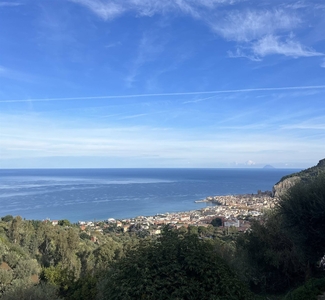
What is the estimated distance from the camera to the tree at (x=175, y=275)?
14.5 ft

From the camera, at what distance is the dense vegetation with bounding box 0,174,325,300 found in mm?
4590

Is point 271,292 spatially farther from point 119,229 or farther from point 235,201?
point 235,201

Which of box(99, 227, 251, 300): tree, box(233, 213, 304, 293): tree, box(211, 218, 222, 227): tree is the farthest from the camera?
box(211, 218, 222, 227): tree

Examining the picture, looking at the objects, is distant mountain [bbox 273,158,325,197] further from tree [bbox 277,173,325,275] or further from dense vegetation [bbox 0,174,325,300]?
tree [bbox 277,173,325,275]

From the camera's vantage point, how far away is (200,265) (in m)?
4.74

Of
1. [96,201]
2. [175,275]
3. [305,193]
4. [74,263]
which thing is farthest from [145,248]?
[96,201]

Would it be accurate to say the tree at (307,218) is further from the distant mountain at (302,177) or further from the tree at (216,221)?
the tree at (216,221)

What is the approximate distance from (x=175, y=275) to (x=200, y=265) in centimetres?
45

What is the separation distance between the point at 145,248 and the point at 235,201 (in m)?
64.7

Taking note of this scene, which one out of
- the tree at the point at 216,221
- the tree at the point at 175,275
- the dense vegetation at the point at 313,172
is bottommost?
the tree at the point at 216,221

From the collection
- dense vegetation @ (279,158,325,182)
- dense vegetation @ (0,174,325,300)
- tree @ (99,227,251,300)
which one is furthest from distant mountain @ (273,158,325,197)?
tree @ (99,227,251,300)

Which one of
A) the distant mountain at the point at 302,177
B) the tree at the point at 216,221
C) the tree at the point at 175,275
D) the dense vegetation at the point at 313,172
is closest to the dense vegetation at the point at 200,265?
the tree at the point at 175,275

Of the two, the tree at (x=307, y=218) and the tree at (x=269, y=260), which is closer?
the tree at (x=307, y=218)

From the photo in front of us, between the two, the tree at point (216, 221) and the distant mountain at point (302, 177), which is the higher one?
the distant mountain at point (302, 177)
